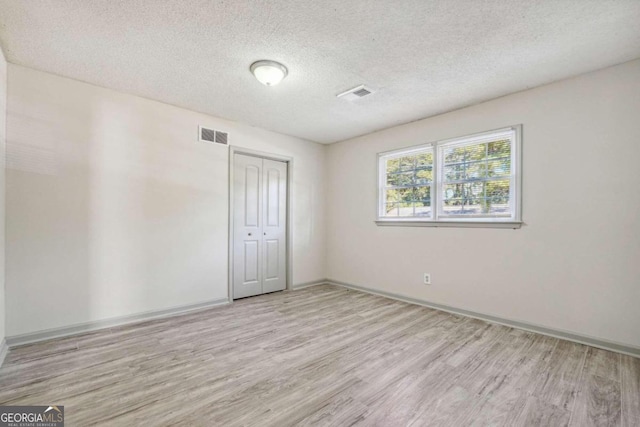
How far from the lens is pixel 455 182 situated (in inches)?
146

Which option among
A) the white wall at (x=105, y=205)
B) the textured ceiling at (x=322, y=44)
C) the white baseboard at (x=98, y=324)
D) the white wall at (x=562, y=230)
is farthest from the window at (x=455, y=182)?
the white baseboard at (x=98, y=324)

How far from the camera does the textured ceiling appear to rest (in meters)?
1.98

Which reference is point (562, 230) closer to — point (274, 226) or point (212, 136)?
point (274, 226)

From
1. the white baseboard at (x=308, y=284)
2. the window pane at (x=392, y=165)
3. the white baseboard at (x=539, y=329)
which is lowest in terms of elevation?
the white baseboard at (x=308, y=284)

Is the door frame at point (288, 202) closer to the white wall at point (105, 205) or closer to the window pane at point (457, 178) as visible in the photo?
the white wall at point (105, 205)

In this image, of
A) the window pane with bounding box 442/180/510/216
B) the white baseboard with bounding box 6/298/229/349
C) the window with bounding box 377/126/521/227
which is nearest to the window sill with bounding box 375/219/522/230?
the window with bounding box 377/126/521/227

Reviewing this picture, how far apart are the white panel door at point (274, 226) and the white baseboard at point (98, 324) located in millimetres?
1034

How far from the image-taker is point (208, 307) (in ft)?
12.7

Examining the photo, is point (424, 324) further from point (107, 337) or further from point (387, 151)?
point (107, 337)

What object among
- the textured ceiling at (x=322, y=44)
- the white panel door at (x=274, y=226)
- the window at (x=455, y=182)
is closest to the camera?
the textured ceiling at (x=322, y=44)

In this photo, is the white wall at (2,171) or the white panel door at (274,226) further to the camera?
the white panel door at (274,226)

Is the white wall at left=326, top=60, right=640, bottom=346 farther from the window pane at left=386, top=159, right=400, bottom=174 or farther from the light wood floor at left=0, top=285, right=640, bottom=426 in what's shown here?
the window pane at left=386, top=159, right=400, bottom=174

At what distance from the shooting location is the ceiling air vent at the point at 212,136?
152 inches

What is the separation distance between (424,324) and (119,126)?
4.13 metres
